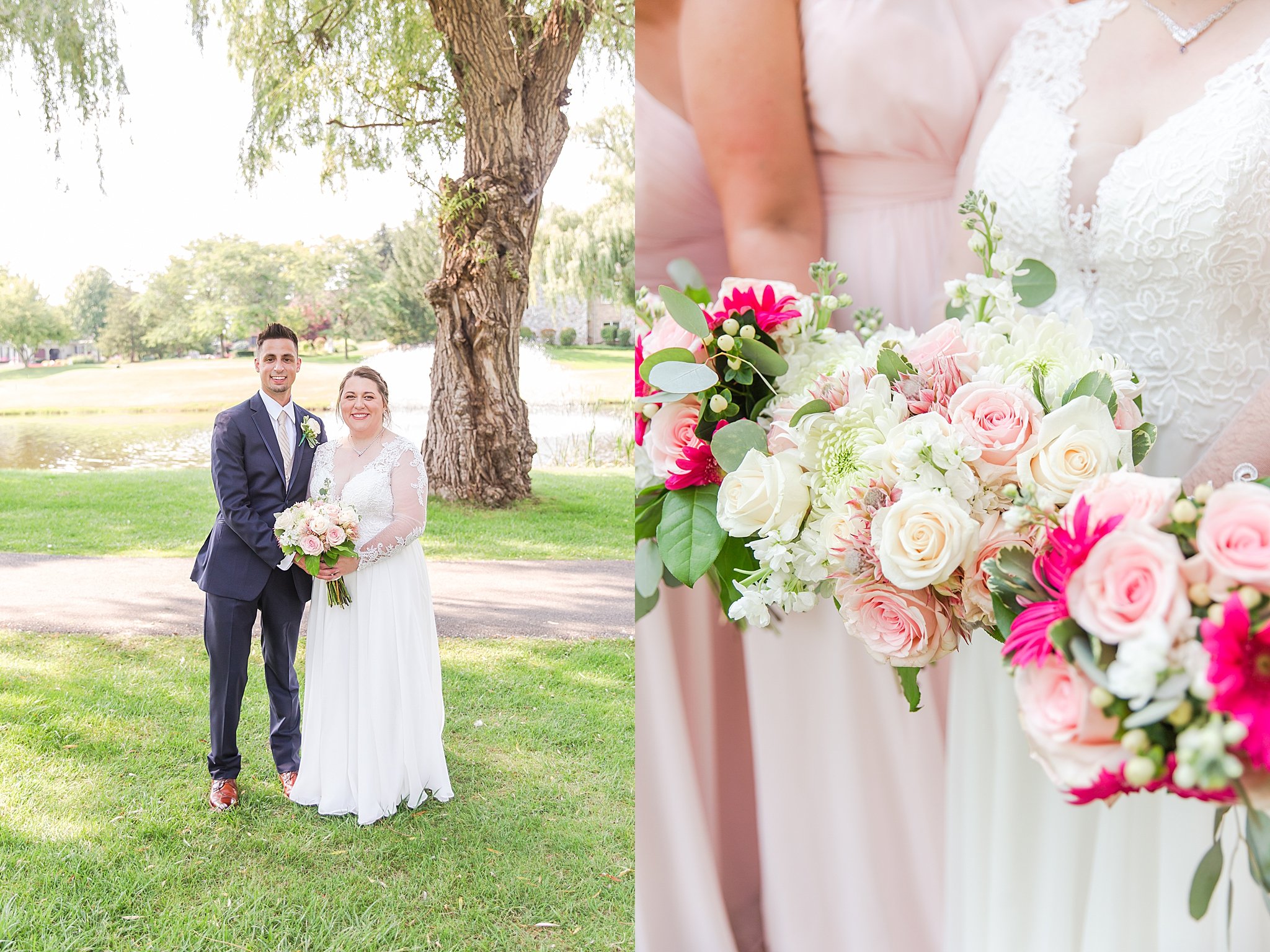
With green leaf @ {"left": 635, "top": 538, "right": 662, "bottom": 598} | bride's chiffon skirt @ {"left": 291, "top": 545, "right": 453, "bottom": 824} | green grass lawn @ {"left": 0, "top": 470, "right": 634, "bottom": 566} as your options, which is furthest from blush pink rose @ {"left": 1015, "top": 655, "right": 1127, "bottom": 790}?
green grass lawn @ {"left": 0, "top": 470, "right": 634, "bottom": 566}

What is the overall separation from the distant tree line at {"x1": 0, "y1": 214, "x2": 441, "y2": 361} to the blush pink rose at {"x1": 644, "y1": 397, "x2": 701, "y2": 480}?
328 inches

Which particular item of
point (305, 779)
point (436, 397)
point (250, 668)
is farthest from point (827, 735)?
point (436, 397)

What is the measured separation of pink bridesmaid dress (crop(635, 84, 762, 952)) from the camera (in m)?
1.26

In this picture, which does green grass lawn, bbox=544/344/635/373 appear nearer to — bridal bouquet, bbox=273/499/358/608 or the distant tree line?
the distant tree line

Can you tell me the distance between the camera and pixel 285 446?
2.71 meters

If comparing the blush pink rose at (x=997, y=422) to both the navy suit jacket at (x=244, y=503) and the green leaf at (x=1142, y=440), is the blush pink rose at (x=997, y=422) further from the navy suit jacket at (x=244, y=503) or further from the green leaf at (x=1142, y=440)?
the navy suit jacket at (x=244, y=503)

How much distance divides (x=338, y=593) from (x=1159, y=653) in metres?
2.39

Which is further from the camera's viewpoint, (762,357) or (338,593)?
(338,593)

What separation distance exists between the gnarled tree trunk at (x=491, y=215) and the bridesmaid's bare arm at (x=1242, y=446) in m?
5.70

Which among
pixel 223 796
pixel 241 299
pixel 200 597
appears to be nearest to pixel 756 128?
pixel 223 796

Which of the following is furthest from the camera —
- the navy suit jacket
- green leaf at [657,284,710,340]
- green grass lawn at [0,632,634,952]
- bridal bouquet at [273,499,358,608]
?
the navy suit jacket

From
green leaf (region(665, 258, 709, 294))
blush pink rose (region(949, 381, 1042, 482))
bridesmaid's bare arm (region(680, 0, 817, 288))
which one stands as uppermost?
bridesmaid's bare arm (region(680, 0, 817, 288))

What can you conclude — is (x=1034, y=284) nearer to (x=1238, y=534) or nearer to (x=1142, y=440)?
(x=1142, y=440)

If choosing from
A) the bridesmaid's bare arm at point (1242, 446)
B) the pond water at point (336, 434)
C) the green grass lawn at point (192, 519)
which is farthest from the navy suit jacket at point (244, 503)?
the pond water at point (336, 434)
